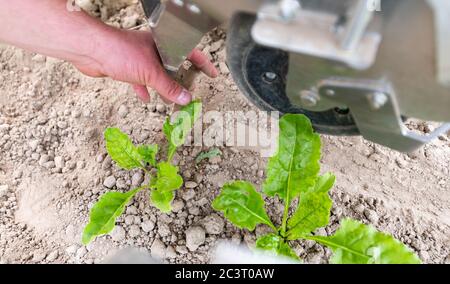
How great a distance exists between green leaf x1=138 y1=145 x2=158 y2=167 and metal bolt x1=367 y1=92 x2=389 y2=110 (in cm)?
66

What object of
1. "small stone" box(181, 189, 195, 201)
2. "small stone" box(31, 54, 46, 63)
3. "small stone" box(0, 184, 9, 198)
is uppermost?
"small stone" box(31, 54, 46, 63)

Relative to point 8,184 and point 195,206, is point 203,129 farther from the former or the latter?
point 8,184

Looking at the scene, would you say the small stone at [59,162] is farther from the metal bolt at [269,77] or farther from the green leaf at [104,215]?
the metal bolt at [269,77]

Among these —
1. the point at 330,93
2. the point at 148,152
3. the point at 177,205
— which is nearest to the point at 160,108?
the point at 148,152

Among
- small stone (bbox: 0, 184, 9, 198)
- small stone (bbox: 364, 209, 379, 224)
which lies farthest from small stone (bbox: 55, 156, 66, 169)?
small stone (bbox: 364, 209, 379, 224)

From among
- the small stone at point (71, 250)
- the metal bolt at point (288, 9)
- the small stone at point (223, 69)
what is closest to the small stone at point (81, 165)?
the small stone at point (71, 250)

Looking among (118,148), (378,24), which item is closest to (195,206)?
(118,148)

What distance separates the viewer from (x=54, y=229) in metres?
1.33

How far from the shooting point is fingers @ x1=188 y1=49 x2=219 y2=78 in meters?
1.44

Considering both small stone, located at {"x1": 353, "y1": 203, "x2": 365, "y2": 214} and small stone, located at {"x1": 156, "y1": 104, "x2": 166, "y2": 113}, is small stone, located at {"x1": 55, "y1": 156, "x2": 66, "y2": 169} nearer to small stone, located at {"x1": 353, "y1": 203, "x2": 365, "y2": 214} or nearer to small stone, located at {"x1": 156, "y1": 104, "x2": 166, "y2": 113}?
small stone, located at {"x1": 156, "y1": 104, "x2": 166, "y2": 113}

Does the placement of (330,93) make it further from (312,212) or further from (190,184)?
(190,184)

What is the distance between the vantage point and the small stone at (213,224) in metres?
1.28

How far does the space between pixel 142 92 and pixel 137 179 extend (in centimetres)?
23
